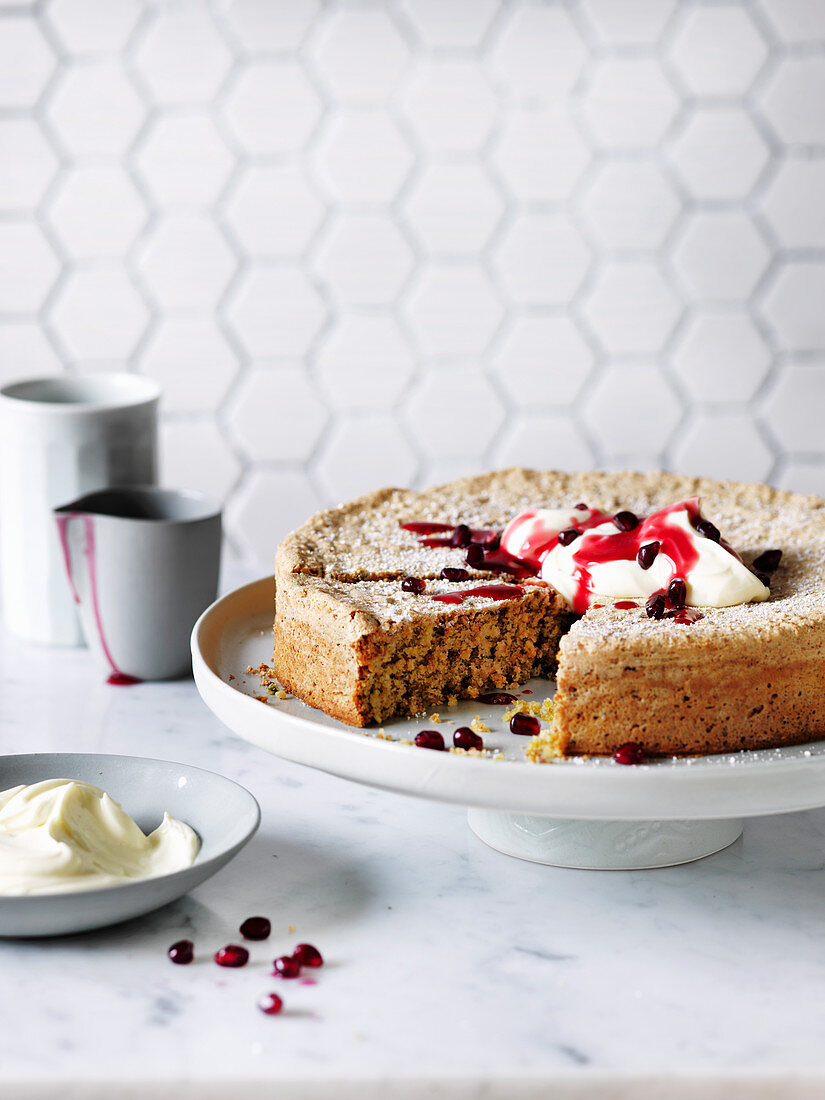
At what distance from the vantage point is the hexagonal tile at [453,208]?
8.93ft

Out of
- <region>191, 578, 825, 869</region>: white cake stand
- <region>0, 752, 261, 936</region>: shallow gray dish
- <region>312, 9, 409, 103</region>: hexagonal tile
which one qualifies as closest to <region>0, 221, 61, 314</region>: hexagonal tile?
<region>312, 9, 409, 103</region>: hexagonal tile

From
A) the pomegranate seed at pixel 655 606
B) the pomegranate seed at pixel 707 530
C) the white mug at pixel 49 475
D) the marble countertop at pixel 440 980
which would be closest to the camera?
the marble countertop at pixel 440 980

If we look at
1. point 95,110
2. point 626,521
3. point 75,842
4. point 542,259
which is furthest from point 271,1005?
point 95,110

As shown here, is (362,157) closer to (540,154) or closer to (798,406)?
(540,154)

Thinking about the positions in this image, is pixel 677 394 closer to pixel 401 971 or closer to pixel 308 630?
pixel 308 630

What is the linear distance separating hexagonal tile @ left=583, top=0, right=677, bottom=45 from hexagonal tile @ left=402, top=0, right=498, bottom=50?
0.23m

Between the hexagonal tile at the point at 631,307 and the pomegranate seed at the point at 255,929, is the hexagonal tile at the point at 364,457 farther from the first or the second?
the pomegranate seed at the point at 255,929

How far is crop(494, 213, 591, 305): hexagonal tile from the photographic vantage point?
108 inches

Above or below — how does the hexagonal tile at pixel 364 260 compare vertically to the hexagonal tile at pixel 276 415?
above

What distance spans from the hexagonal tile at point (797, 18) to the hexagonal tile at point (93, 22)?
4.65 feet

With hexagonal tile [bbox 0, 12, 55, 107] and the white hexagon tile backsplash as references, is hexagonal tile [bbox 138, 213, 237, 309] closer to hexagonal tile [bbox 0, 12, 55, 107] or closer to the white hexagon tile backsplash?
the white hexagon tile backsplash

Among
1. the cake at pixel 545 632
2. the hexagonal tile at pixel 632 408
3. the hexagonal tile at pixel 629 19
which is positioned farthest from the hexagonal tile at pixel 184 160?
the cake at pixel 545 632

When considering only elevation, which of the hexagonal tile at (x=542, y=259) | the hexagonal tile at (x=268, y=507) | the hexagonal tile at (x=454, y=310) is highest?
the hexagonal tile at (x=542, y=259)

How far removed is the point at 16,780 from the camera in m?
1.21
